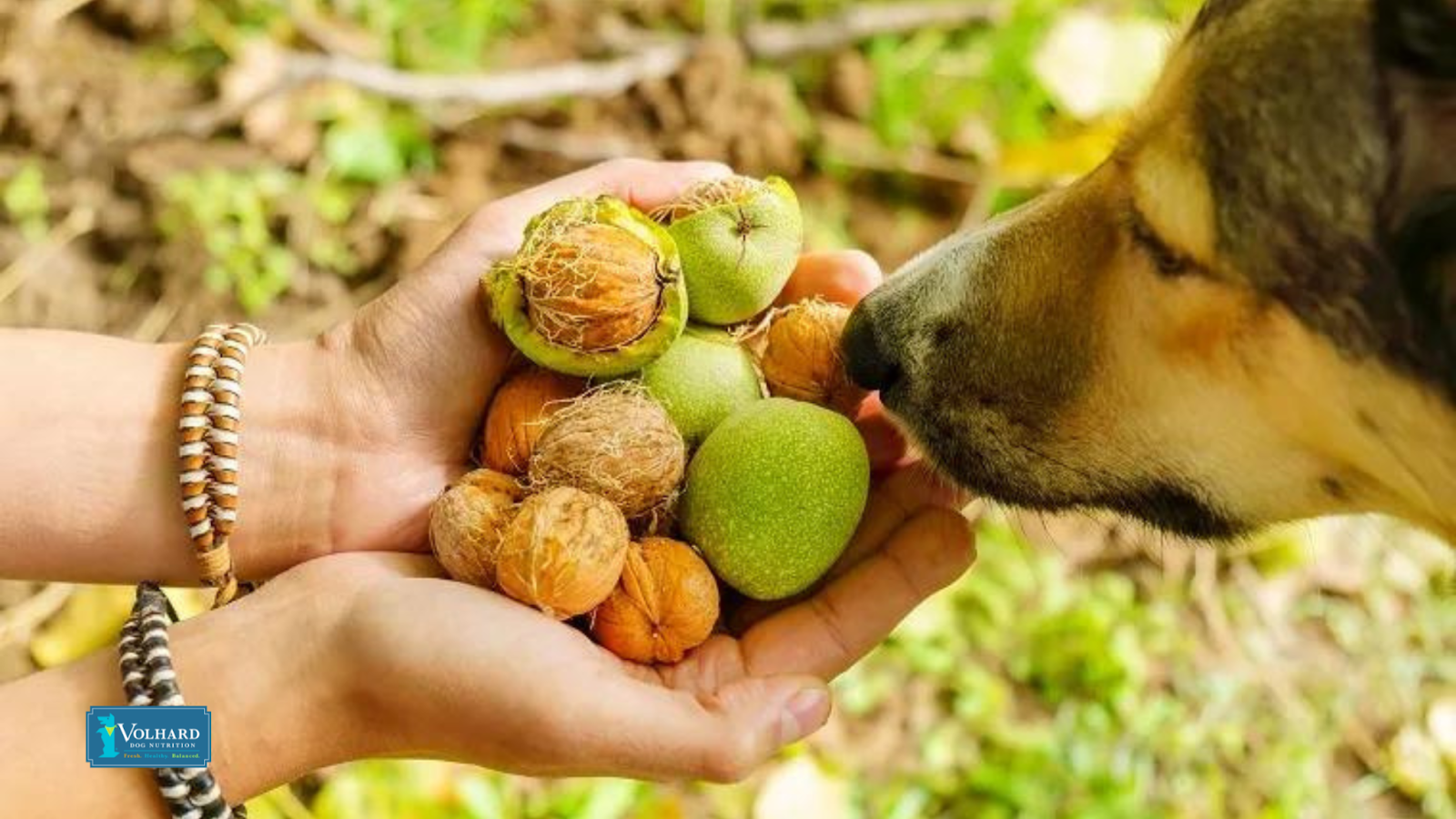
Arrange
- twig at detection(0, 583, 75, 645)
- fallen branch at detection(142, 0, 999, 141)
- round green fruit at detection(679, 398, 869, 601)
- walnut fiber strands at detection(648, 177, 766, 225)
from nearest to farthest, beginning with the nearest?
round green fruit at detection(679, 398, 869, 601) → walnut fiber strands at detection(648, 177, 766, 225) → twig at detection(0, 583, 75, 645) → fallen branch at detection(142, 0, 999, 141)

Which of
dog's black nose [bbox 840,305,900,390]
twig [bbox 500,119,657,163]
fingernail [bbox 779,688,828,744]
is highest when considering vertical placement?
dog's black nose [bbox 840,305,900,390]

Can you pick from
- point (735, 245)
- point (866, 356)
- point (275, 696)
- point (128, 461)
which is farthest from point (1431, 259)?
point (128, 461)

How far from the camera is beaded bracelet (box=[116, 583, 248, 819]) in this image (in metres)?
2.04

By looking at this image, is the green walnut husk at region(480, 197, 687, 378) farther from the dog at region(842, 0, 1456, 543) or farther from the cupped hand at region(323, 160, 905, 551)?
the dog at region(842, 0, 1456, 543)

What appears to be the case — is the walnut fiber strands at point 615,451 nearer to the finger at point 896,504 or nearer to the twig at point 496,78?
the finger at point 896,504

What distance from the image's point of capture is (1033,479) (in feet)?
7.22

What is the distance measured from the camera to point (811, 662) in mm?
2168

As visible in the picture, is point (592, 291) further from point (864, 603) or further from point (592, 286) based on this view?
point (864, 603)

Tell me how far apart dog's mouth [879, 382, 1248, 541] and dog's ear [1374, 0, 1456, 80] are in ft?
2.30

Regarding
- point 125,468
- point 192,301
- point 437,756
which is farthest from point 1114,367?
point 192,301

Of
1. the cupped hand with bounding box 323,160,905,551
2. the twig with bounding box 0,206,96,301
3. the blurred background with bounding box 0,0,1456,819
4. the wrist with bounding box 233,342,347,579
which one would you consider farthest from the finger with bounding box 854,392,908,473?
the twig with bounding box 0,206,96,301

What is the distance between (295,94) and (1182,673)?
9.98 feet

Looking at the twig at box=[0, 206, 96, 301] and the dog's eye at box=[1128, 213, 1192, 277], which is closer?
the dog's eye at box=[1128, 213, 1192, 277]

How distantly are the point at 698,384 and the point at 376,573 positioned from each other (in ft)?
2.07
